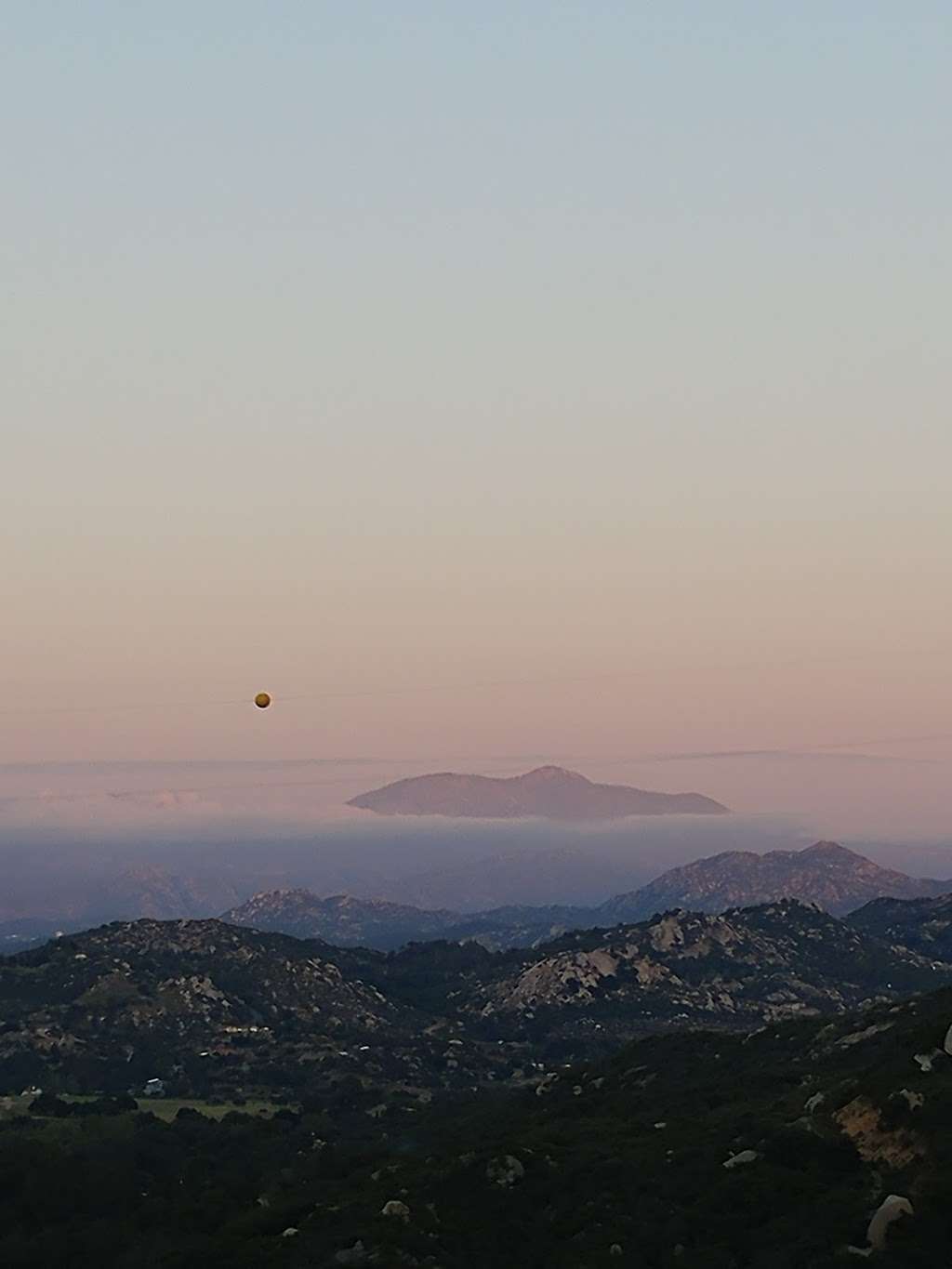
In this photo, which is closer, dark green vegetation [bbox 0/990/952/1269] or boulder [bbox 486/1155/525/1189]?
dark green vegetation [bbox 0/990/952/1269]

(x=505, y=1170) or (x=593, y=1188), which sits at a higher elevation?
(x=505, y=1170)

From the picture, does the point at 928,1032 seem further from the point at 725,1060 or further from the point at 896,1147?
the point at 725,1060

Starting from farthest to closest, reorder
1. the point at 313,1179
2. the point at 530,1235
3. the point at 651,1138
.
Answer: the point at 313,1179, the point at 651,1138, the point at 530,1235

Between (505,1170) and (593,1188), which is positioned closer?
(593,1188)

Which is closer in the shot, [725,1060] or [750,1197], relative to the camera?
[750,1197]

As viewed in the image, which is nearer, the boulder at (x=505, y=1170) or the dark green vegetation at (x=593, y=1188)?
the dark green vegetation at (x=593, y=1188)

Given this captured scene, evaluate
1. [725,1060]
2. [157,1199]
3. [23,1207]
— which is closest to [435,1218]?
[157,1199]

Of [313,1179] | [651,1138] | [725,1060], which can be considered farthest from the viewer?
[725,1060]

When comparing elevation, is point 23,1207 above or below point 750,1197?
below
